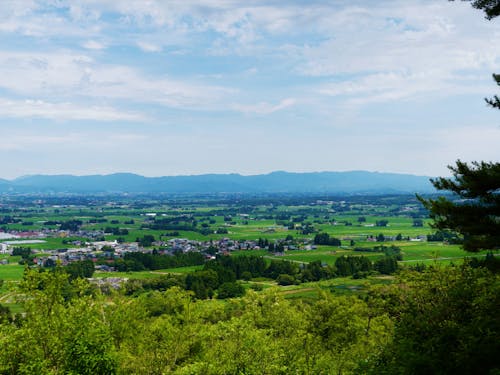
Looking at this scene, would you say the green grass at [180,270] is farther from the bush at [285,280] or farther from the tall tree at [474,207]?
the tall tree at [474,207]

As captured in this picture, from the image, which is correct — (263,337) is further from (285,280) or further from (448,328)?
(285,280)

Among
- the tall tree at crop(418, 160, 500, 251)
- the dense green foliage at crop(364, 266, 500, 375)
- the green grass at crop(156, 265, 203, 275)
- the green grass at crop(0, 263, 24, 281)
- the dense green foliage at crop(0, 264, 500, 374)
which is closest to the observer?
the dense green foliage at crop(364, 266, 500, 375)

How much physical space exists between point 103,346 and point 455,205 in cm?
1548

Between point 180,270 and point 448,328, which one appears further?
point 180,270

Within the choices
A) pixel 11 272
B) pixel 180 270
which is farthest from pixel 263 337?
pixel 11 272

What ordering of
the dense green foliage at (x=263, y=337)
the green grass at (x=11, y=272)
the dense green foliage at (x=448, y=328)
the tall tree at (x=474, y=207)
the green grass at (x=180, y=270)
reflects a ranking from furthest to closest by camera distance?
the green grass at (x=180, y=270) < the green grass at (x=11, y=272) < the tall tree at (x=474, y=207) < the dense green foliage at (x=263, y=337) < the dense green foliage at (x=448, y=328)

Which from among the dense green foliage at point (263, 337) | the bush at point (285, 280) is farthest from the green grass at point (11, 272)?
the dense green foliage at point (263, 337)

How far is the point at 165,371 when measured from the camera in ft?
78.7

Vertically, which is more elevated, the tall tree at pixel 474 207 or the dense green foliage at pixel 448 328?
the tall tree at pixel 474 207

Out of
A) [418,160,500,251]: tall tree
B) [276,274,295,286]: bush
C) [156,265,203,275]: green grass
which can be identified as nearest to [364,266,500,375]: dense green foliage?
[418,160,500,251]: tall tree

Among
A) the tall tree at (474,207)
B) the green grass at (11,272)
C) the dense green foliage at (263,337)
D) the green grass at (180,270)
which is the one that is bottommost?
the green grass at (180,270)

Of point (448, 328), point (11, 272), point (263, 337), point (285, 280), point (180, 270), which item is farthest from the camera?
point (180, 270)


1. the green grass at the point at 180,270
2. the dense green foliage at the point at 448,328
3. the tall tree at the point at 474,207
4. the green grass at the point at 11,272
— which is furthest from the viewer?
the green grass at the point at 180,270

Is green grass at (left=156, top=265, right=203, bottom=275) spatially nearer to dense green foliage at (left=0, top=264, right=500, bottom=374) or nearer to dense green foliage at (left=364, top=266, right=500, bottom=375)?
dense green foliage at (left=0, top=264, right=500, bottom=374)
